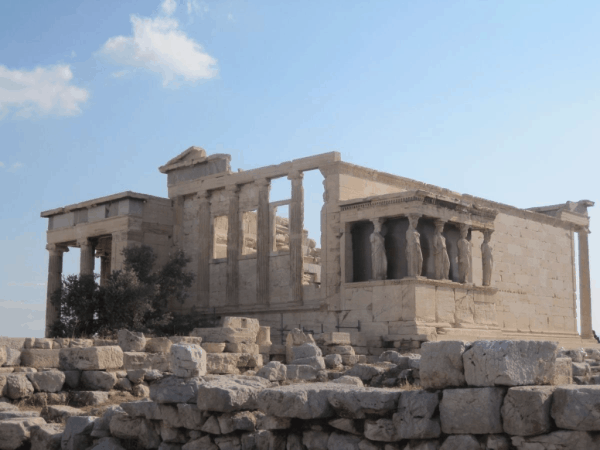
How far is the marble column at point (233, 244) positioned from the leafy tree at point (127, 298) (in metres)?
1.11

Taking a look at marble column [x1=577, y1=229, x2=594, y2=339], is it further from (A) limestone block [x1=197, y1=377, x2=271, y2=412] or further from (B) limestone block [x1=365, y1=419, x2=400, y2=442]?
(B) limestone block [x1=365, y1=419, x2=400, y2=442]

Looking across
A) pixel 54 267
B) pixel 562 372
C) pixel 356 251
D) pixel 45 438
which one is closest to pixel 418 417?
pixel 562 372

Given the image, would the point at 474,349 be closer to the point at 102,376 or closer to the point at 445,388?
the point at 445,388

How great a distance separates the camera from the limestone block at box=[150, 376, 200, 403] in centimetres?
765

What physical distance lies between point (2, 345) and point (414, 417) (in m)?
7.56

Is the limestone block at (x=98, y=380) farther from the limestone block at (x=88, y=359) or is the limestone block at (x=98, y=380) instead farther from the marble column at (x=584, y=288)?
the marble column at (x=584, y=288)

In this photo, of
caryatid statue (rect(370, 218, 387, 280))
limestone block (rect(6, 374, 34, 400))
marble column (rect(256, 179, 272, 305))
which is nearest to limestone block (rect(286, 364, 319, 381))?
limestone block (rect(6, 374, 34, 400))

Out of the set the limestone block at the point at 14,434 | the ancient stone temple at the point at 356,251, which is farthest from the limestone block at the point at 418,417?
the ancient stone temple at the point at 356,251

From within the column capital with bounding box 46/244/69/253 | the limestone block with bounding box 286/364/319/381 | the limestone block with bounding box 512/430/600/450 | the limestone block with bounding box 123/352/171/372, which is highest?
the column capital with bounding box 46/244/69/253

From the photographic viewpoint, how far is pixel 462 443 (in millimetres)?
5992

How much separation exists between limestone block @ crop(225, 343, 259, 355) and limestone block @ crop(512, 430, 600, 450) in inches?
355

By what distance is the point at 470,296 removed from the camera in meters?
20.2

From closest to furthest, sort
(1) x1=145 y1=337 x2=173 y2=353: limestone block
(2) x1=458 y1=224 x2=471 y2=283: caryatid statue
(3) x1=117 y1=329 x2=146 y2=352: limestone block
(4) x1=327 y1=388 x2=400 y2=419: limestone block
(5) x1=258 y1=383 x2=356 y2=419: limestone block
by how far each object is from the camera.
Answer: (4) x1=327 y1=388 x2=400 y2=419: limestone block
(5) x1=258 y1=383 x2=356 y2=419: limestone block
(3) x1=117 y1=329 x2=146 y2=352: limestone block
(1) x1=145 y1=337 x2=173 y2=353: limestone block
(2) x1=458 y1=224 x2=471 y2=283: caryatid statue

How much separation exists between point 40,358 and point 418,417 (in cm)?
686
